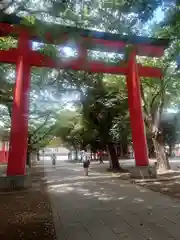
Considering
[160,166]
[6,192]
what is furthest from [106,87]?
[6,192]

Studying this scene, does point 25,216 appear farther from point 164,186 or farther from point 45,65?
point 45,65

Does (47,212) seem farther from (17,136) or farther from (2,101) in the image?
(2,101)

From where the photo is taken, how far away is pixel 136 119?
1256cm

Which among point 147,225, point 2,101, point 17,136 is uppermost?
point 2,101

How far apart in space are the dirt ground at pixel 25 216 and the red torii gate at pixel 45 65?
5.72 feet

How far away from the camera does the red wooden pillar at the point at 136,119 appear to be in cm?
1237

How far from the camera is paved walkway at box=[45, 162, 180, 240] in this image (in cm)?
490

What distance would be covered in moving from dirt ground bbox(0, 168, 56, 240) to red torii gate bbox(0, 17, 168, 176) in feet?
5.72

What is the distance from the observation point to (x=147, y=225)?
535cm

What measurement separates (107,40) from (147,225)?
844 cm

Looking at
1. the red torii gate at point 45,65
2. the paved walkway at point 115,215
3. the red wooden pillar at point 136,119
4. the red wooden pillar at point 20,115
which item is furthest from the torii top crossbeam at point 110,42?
the paved walkway at point 115,215

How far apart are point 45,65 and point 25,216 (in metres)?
6.83

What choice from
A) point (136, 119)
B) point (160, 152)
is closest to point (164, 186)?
point (136, 119)

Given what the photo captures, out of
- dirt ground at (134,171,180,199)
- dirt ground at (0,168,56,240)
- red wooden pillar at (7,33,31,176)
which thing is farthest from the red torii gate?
dirt ground at (0,168,56,240)
